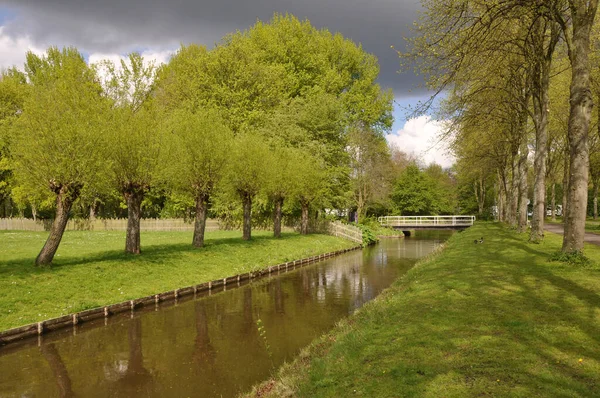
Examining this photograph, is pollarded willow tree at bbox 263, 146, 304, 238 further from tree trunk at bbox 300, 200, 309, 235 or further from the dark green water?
the dark green water

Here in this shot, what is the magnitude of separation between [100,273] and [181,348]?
29.6 feet

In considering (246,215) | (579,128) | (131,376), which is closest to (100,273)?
(131,376)

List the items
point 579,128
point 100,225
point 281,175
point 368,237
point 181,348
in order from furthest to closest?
point 368,237 < point 100,225 < point 281,175 < point 579,128 < point 181,348

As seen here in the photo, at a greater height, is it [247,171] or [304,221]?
[247,171]

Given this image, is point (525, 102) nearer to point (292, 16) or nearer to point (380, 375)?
point (380, 375)

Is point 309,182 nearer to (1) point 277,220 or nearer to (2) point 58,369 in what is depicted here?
(1) point 277,220

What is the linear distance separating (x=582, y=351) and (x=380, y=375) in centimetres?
390

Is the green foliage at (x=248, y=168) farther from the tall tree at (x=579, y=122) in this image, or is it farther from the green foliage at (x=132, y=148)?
the tall tree at (x=579, y=122)

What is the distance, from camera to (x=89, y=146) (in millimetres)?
20562

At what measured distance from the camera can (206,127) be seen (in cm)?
2994

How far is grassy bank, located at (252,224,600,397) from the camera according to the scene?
6.97 meters

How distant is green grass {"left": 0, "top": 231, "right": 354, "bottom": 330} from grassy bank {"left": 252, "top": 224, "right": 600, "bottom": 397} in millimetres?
11482

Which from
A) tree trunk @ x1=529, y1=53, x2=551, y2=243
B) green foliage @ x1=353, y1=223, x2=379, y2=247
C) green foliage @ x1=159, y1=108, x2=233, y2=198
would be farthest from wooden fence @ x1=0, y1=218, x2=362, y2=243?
tree trunk @ x1=529, y1=53, x2=551, y2=243

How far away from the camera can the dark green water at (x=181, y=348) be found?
11188 mm
